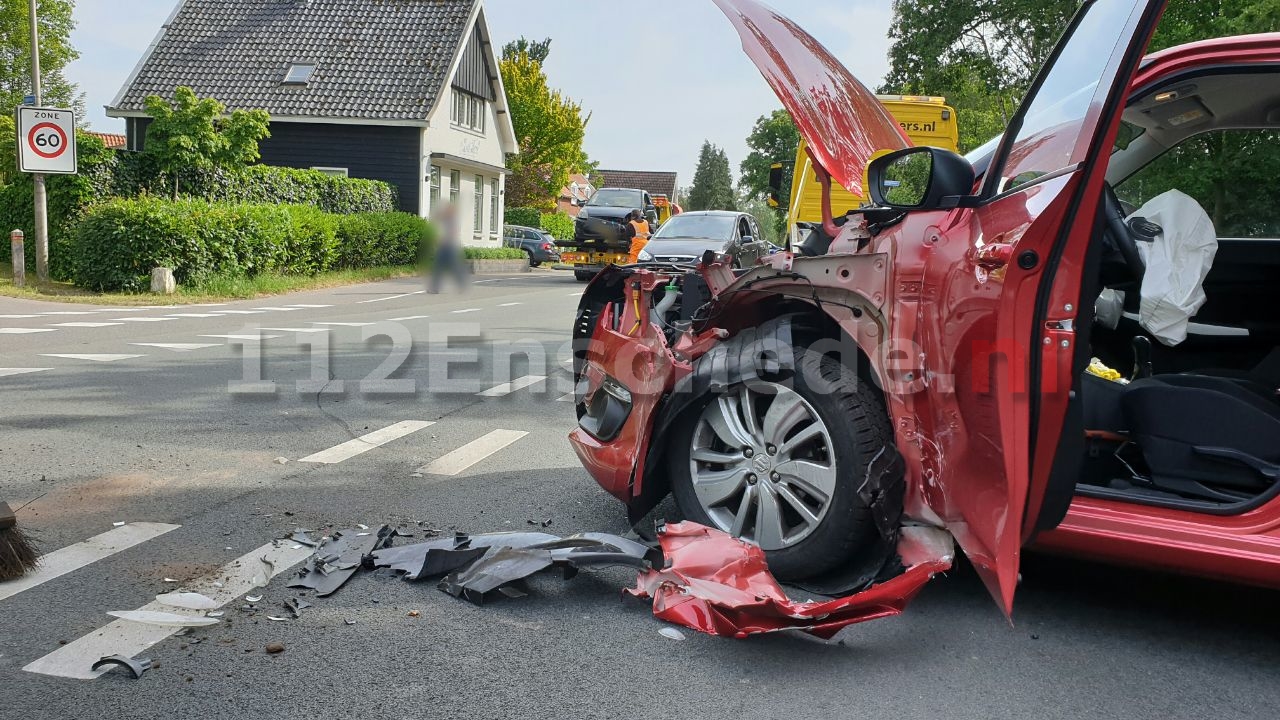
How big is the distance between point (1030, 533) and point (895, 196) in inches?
56.0

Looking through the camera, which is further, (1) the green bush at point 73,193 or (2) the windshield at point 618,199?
(2) the windshield at point 618,199

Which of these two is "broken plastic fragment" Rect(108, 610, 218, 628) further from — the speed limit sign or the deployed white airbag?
the speed limit sign

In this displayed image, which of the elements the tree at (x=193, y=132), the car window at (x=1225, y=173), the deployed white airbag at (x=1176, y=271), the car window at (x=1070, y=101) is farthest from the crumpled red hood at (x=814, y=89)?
the tree at (x=193, y=132)

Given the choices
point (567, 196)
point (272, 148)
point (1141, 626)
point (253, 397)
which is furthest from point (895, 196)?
point (567, 196)

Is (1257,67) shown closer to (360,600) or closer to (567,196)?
(360,600)

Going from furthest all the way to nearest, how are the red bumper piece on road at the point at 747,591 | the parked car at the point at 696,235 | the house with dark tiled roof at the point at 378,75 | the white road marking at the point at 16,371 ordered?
the parked car at the point at 696,235 → the house with dark tiled roof at the point at 378,75 → the white road marking at the point at 16,371 → the red bumper piece on road at the point at 747,591

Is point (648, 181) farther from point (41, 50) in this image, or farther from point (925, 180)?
point (925, 180)

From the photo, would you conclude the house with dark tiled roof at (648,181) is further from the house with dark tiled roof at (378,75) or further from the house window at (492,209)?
the house window at (492,209)

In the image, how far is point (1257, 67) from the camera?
11.5ft

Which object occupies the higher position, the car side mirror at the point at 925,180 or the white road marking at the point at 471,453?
the car side mirror at the point at 925,180

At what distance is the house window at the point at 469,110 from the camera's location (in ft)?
45.9

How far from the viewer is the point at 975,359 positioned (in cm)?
303

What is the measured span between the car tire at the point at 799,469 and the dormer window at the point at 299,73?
979 cm

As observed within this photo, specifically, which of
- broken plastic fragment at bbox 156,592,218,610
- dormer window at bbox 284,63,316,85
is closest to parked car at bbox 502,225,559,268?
dormer window at bbox 284,63,316,85
